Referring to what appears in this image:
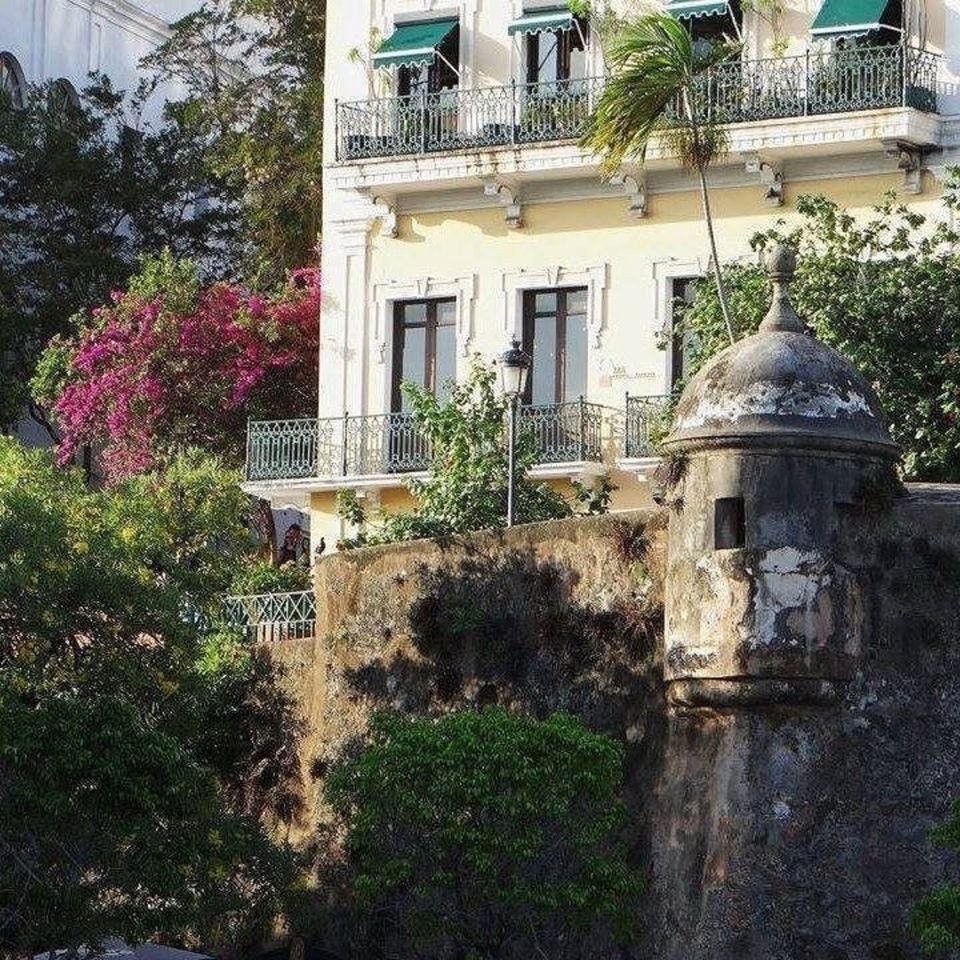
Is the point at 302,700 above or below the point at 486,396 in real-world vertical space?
below

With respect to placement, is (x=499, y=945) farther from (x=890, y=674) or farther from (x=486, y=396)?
(x=486, y=396)

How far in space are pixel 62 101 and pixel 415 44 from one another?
34.3 ft

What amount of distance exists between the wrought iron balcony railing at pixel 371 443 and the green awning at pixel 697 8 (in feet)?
15.2

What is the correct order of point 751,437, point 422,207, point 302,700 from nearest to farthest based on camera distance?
point 751,437, point 302,700, point 422,207

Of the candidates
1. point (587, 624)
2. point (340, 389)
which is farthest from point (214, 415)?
point (587, 624)

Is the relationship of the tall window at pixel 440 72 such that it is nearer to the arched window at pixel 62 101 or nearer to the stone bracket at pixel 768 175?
the stone bracket at pixel 768 175

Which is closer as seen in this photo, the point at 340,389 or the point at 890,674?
the point at 890,674

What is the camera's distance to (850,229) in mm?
38875

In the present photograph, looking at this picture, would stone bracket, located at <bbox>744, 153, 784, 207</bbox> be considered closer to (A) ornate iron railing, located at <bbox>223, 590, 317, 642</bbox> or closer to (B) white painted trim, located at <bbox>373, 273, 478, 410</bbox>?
(B) white painted trim, located at <bbox>373, 273, 478, 410</bbox>

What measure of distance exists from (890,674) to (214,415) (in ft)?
56.2

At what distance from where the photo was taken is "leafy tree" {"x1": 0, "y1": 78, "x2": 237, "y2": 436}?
50.0 metres

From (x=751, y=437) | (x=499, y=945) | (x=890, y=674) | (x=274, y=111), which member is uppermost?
(x=274, y=111)

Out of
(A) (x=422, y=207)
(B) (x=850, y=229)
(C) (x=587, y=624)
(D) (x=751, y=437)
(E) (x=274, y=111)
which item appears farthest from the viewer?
(E) (x=274, y=111)

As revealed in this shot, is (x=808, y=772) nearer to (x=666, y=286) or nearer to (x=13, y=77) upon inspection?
(x=666, y=286)
